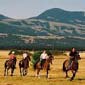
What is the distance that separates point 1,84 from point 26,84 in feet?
6.08

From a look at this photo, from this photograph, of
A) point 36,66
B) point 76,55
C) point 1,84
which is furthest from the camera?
point 36,66

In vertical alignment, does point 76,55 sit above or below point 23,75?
above

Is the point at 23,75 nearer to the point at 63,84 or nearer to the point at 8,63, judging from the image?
the point at 8,63

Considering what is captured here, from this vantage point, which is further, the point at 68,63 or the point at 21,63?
the point at 21,63

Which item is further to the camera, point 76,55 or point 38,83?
point 76,55

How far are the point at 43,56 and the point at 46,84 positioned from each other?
553cm

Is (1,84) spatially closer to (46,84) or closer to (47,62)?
(46,84)

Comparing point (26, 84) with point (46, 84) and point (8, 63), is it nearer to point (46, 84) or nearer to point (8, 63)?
point (46, 84)

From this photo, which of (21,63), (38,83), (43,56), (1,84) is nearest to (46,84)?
(38,83)

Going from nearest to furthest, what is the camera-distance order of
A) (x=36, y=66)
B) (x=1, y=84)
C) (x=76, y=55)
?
(x=1, y=84) < (x=76, y=55) < (x=36, y=66)

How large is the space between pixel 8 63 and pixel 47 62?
14.7 ft

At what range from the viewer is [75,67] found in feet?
104

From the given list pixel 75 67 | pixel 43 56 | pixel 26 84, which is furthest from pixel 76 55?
pixel 26 84

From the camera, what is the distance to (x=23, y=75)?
36500 mm
